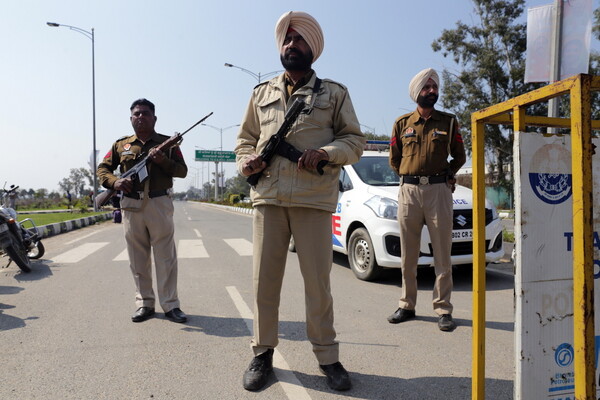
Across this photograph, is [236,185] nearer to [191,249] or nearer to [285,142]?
[191,249]

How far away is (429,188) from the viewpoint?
376 centimetres

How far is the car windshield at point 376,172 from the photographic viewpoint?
19.5 ft

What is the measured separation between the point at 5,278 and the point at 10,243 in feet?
1.59

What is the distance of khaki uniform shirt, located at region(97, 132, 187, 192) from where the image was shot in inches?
157

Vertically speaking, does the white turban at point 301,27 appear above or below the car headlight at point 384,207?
above

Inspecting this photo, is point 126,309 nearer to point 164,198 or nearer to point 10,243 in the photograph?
point 164,198

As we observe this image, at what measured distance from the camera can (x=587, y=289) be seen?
1.48 metres

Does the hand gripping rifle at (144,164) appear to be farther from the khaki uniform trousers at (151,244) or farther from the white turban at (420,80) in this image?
the white turban at (420,80)

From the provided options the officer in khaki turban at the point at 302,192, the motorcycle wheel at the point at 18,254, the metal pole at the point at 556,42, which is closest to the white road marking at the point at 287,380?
Result: the officer in khaki turban at the point at 302,192

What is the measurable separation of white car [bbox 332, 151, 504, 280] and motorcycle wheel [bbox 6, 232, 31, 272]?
448cm

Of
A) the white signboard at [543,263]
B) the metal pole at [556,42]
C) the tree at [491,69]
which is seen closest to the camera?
the white signboard at [543,263]

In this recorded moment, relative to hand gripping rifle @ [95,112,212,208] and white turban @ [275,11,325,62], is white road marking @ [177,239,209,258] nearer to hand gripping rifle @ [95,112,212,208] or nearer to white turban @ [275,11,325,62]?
hand gripping rifle @ [95,112,212,208]

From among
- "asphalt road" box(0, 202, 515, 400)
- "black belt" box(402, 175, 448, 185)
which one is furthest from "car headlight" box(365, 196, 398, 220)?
"black belt" box(402, 175, 448, 185)

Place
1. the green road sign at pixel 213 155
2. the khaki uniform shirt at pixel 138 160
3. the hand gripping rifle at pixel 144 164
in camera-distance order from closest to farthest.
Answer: the hand gripping rifle at pixel 144 164
the khaki uniform shirt at pixel 138 160
the green road sign at pixel 213 155
